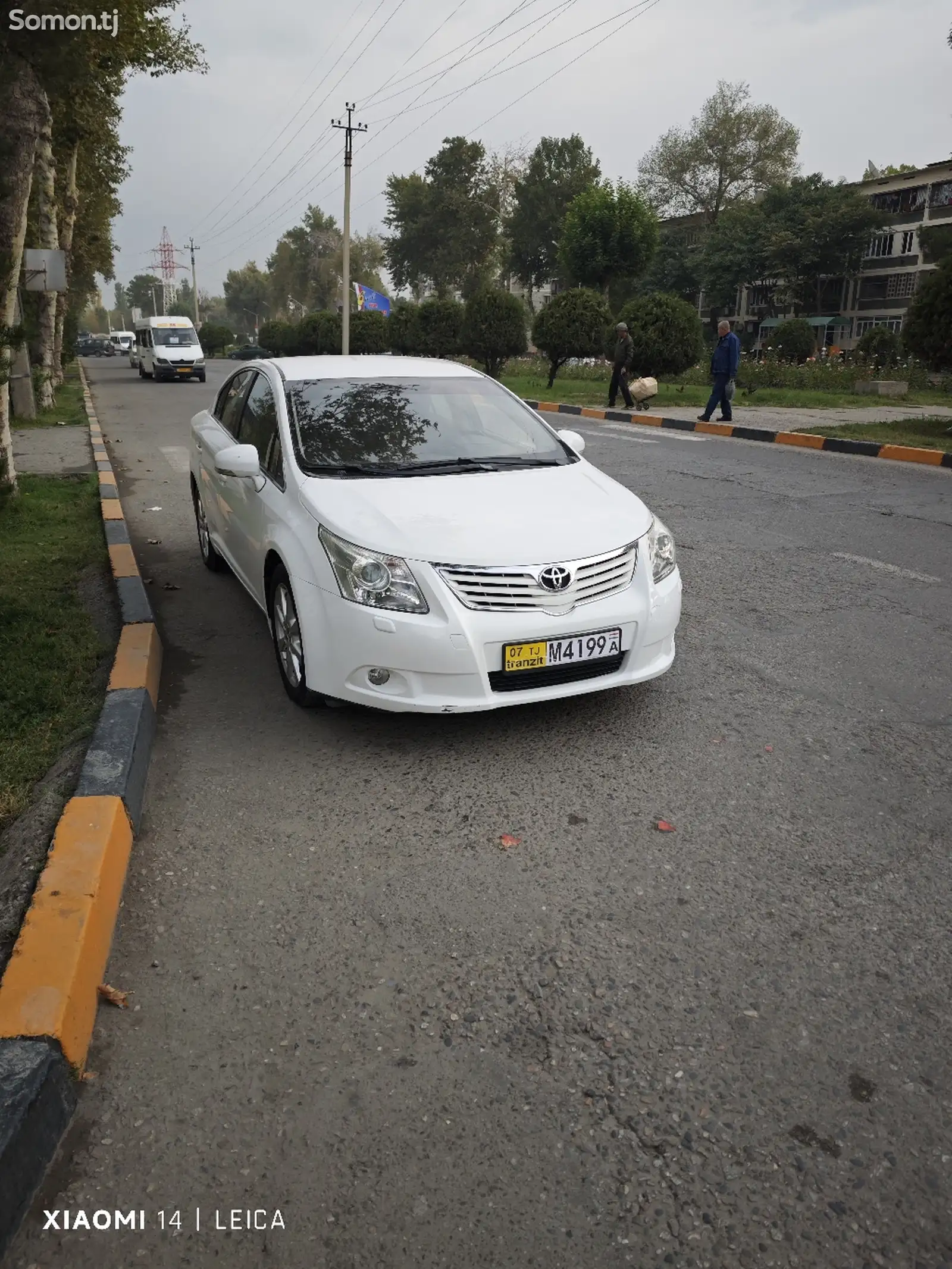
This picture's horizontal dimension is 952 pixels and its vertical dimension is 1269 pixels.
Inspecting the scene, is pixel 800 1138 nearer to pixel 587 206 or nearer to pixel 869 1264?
pixel 869 1264

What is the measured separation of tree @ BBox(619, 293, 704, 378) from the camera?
76.2 ft

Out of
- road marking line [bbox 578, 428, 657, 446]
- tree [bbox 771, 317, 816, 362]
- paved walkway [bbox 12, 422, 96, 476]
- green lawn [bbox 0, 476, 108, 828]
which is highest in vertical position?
tree [bbox 771, 317, 816, 362]

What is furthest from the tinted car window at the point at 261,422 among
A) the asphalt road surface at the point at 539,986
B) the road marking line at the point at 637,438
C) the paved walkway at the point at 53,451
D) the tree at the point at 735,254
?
the tree at the point at 735,254

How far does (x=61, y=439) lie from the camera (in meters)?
14.9

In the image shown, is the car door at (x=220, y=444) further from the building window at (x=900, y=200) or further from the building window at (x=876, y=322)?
the building window at (x=900, y=200)

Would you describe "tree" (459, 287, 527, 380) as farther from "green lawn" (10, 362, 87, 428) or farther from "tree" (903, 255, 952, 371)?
"tree" (903, 255, 952, 371)

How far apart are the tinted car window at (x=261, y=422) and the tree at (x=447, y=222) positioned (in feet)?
256

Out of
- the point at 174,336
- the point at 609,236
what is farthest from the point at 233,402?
the point at 609,236

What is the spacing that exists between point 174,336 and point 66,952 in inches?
1499

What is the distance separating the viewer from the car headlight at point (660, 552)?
14.3ft

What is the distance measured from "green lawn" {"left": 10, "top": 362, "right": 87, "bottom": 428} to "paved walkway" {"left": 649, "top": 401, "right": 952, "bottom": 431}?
1108 centimetres

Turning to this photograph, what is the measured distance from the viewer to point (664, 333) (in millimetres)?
23297

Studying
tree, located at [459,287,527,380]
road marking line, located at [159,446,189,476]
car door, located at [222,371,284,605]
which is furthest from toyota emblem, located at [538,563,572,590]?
tree, located at [459,287,527,380]

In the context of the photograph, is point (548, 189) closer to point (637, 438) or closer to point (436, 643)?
point (637, 438)
